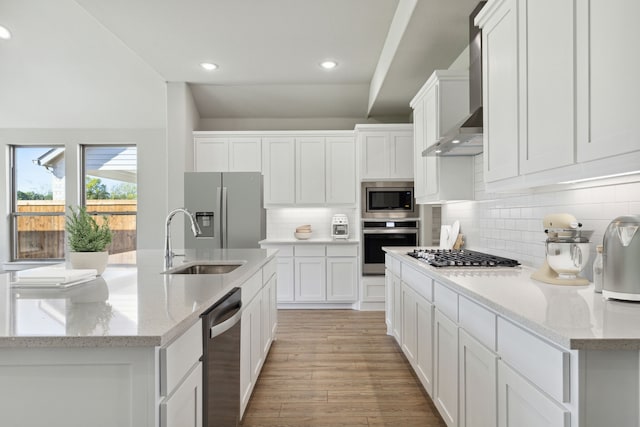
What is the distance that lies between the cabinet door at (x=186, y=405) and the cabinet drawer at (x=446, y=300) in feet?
3.97

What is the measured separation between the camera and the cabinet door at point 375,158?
4875 mm

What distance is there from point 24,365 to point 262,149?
4402 millimetres

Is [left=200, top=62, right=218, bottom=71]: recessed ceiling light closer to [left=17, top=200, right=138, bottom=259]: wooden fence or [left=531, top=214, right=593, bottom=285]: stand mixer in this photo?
[left=17, top=200, right=138, bottom=259]: wooden fence

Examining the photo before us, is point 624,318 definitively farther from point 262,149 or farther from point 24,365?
point 262,149

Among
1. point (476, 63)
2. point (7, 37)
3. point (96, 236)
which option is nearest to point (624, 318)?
point (476, 63)

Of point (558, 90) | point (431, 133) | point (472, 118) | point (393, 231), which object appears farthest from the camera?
point (393, 231)

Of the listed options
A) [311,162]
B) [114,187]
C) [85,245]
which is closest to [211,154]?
[311,162]

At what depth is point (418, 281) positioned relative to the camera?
258 centimetres

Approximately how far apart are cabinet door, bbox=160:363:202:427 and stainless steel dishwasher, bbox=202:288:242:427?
56 mm

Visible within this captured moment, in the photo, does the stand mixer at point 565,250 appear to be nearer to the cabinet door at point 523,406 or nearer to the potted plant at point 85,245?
the cabinet door at point 523,406

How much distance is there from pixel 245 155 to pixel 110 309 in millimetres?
4109

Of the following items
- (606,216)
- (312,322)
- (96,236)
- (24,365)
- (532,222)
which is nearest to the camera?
(24,365)

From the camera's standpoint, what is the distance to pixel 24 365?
0.99 metres

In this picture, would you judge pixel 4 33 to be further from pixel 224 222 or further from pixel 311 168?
pixel 311 168
